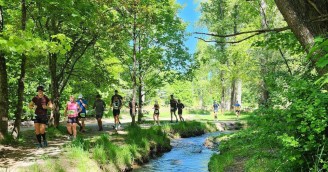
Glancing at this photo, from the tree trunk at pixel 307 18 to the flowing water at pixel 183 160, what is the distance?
312 inches

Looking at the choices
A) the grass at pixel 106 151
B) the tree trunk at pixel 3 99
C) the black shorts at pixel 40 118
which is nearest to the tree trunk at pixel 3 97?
the tree trunk at pixel 3 99

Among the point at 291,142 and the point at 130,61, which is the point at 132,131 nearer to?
the point at 130,61

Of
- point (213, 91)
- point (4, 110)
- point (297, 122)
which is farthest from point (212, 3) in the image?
point (297, 122)

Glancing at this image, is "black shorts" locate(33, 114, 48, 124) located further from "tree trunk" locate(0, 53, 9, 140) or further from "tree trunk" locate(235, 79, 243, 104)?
"tree trunk" locate(235, 79, 243, 104)

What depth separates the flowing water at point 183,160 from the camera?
37.6 feet

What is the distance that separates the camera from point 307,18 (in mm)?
4047

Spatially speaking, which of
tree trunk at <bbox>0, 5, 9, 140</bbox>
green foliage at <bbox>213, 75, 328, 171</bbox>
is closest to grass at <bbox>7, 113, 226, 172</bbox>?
tree trunk at <bbox>0, 5, 9, 140</bbox>

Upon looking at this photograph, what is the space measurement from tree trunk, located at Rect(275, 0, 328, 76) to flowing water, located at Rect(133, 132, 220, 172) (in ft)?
26.0

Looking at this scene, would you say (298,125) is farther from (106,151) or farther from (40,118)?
(40,118)

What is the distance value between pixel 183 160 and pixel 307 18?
9.78 meters

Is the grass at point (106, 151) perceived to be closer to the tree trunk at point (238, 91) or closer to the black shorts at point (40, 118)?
the black shorts at point (40, 118)

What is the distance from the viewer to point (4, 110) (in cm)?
1078

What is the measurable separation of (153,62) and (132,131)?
890 centimetres

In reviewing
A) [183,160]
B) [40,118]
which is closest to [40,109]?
[40,118]
